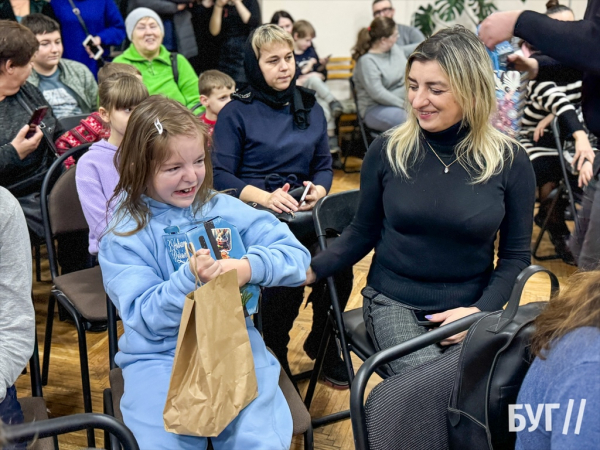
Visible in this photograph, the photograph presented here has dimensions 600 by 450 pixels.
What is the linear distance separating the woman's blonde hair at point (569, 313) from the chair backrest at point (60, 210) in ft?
5.54

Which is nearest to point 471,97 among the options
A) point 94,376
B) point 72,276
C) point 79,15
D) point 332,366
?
point 332,366

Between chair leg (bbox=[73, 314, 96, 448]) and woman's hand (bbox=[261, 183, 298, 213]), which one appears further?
woman's hand (bbox=[261, 183, 298, 213])

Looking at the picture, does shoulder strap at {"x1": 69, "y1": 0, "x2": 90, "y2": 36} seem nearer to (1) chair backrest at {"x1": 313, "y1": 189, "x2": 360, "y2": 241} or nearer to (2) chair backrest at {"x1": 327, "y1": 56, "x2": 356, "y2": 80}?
(2) chair backrest at {"x1": 327, "y1": 56, "x2": 356, "y2": 80}

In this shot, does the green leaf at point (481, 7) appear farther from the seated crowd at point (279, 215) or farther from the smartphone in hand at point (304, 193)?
the smartphone in hand at point (304, 193)

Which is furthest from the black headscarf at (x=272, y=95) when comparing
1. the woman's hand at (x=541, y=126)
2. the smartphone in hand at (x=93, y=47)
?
the smartphone in hand at (x=93, y=47)

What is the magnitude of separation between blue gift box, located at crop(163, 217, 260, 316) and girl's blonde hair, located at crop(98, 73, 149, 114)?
3.32ft

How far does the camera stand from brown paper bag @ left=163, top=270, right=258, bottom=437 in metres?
1.18

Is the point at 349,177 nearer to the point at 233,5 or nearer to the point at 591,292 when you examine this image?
the point at 233,5

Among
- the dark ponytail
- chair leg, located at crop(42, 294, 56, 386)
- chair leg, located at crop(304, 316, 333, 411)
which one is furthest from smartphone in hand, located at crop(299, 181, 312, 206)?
the dark ponytail

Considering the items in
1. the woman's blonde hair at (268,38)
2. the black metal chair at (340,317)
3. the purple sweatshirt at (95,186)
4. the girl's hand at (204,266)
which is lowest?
the black metal chair at (340,317)

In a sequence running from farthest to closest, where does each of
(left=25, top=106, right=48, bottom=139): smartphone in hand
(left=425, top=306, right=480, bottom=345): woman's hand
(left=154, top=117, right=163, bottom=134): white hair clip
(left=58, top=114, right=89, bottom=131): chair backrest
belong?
(left=58, top=114, right=89, bottom=131): chair backrest < (left=25, top=106, right=48, bottom=139): smartphone in hand < (left=425, top=306, right=480, bottom=345): woman's hand < (left=154, top=117, right=163, bottom=134): white hair clip

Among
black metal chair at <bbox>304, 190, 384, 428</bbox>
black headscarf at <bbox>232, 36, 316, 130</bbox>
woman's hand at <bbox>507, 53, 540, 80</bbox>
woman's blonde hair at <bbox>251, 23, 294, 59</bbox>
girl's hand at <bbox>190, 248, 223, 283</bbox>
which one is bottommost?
black metal chair at <bbox>304, 190, 384, 428</bbox>

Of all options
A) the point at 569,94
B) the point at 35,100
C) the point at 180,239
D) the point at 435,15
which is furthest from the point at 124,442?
the point at 435,15

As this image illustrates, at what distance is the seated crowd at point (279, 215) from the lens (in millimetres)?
1364
